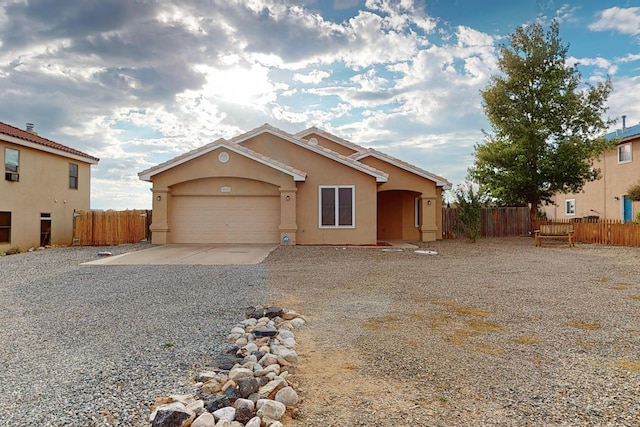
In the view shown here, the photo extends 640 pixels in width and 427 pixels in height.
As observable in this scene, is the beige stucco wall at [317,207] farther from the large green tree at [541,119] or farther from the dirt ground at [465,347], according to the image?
the large green tree at [541,119]

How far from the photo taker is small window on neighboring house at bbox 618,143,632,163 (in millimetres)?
24250

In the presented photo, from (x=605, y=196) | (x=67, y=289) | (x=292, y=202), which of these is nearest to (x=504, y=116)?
(x=605, y=196)

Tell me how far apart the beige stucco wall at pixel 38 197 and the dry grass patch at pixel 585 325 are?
1946 centimetres

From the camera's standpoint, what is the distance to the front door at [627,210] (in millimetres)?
24284

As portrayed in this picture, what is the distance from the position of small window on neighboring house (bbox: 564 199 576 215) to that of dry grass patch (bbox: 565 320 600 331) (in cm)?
2848

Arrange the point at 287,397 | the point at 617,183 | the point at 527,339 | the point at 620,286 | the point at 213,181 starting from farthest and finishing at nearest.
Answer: the point at 617,183
the point at 213,181
the point at 620,286
the point at 527,339
the point at 287,397

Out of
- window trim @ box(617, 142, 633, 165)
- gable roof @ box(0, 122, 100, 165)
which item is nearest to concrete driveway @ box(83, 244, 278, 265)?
gable roof @ box(0, 122, 100, 165)

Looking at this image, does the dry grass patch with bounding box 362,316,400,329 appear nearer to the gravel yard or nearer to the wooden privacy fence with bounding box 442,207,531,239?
the gravel yard

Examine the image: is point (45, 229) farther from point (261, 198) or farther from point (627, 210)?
point (627, 210)

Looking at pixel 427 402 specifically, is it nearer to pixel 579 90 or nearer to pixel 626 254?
pixel 626 254

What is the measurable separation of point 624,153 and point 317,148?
19512 mm

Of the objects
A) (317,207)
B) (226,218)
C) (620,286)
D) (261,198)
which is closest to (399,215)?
(317,207)

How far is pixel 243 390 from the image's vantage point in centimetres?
343

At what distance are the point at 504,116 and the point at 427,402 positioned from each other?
2281 centimetres
